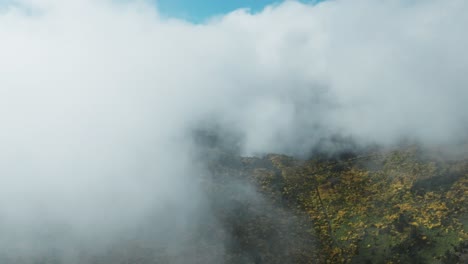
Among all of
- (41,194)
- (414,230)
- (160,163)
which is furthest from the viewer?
(160,163)

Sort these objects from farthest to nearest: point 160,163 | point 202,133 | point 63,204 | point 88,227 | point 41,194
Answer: point 202,133 → point 160,163 → point 41,194 → point 63,204 → point 88,227

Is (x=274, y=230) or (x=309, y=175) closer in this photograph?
(x=274, y=230)

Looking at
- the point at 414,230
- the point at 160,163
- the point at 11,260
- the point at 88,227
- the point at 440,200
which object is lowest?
the point at 414,230

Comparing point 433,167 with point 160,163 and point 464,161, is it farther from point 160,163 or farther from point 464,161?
point 160,163

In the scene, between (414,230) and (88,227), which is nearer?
(414,230)

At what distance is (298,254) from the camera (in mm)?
89938

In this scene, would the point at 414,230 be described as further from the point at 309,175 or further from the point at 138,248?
the point at 138,248

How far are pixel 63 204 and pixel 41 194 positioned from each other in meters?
15.0

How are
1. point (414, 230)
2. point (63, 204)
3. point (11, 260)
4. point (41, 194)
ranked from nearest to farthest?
1. point (414, 230)
2. point (11, 260)
3. point (63, 204)
4. point (41, 194)

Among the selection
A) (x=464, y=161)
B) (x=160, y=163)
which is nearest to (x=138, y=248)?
(x=160, y=163)

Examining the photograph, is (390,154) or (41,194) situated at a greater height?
(41,194)

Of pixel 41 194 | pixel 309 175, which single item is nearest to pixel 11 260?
pixel 41 194

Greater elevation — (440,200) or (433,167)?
(433,167)

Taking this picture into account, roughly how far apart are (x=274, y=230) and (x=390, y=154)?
5134cm
